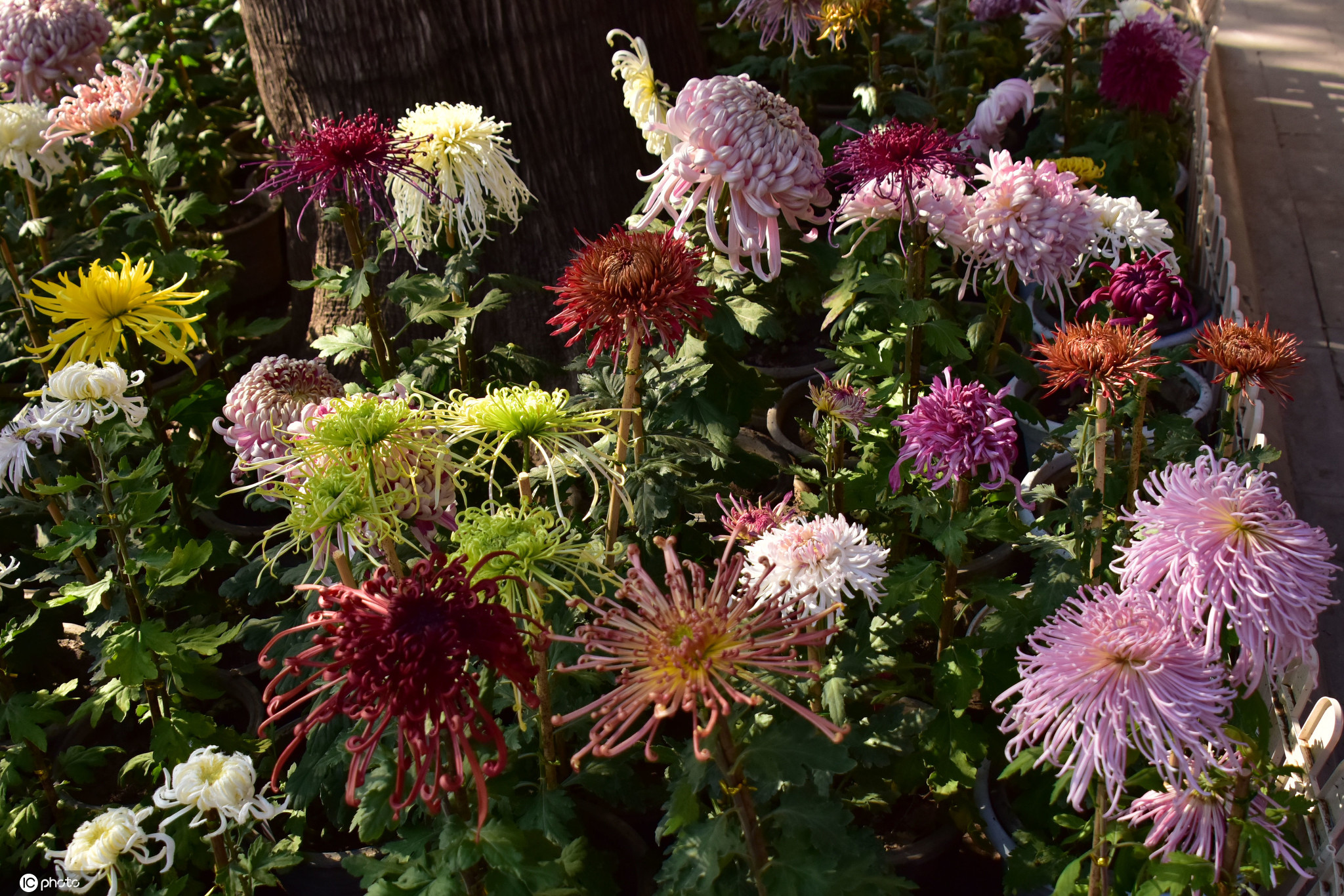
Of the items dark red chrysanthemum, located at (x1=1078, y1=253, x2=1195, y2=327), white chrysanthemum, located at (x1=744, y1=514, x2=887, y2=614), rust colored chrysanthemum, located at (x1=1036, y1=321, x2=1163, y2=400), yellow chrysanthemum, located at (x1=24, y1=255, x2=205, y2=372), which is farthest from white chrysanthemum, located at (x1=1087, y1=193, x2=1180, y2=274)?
yellow chrysanthemum, located at (x1=24, y1=255, x2=205, y2=372)

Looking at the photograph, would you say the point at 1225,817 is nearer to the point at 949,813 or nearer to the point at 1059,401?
the point at 949,813

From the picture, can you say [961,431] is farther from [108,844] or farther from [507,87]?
[507,87]

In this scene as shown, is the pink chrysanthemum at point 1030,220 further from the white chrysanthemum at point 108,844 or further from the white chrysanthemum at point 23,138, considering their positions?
the white chrysanthemum at point 23,138

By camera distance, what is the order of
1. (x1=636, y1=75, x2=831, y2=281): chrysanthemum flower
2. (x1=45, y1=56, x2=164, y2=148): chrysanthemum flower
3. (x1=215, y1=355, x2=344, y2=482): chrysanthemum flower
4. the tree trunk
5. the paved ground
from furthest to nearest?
the paved ground
the tree trunk
(x1=45, y1=56, x2=164, y2=148): chrysanthemum flower
(x1=215, y1=355, x2=344, y2=482): chrysanthemum flower
(x1=636, y1=75, x2=831, y2=281): chrysanthemum flower

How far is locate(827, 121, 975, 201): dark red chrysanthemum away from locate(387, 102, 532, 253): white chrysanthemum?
2.02 feet

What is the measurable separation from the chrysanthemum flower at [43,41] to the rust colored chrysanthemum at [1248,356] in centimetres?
289

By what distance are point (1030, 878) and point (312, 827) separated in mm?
1315

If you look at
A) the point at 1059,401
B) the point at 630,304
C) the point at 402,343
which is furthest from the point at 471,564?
the point at 1059,401

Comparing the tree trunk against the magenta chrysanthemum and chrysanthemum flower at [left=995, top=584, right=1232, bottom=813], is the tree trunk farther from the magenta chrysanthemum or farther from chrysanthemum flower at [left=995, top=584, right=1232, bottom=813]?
chrysanthemum flower at [left=995, top=584, right=1232, bottom=813]

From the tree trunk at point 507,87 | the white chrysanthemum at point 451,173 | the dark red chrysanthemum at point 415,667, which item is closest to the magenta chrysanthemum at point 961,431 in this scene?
the dark red chrysanthemum at point 415,667

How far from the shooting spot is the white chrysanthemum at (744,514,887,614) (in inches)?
56.1

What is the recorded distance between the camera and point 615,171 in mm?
3080

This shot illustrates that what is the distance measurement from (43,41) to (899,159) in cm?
249

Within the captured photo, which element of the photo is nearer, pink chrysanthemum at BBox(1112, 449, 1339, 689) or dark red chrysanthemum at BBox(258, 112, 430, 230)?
pink chrysanthemum at BBox(1112, 449, 1339, 689)
